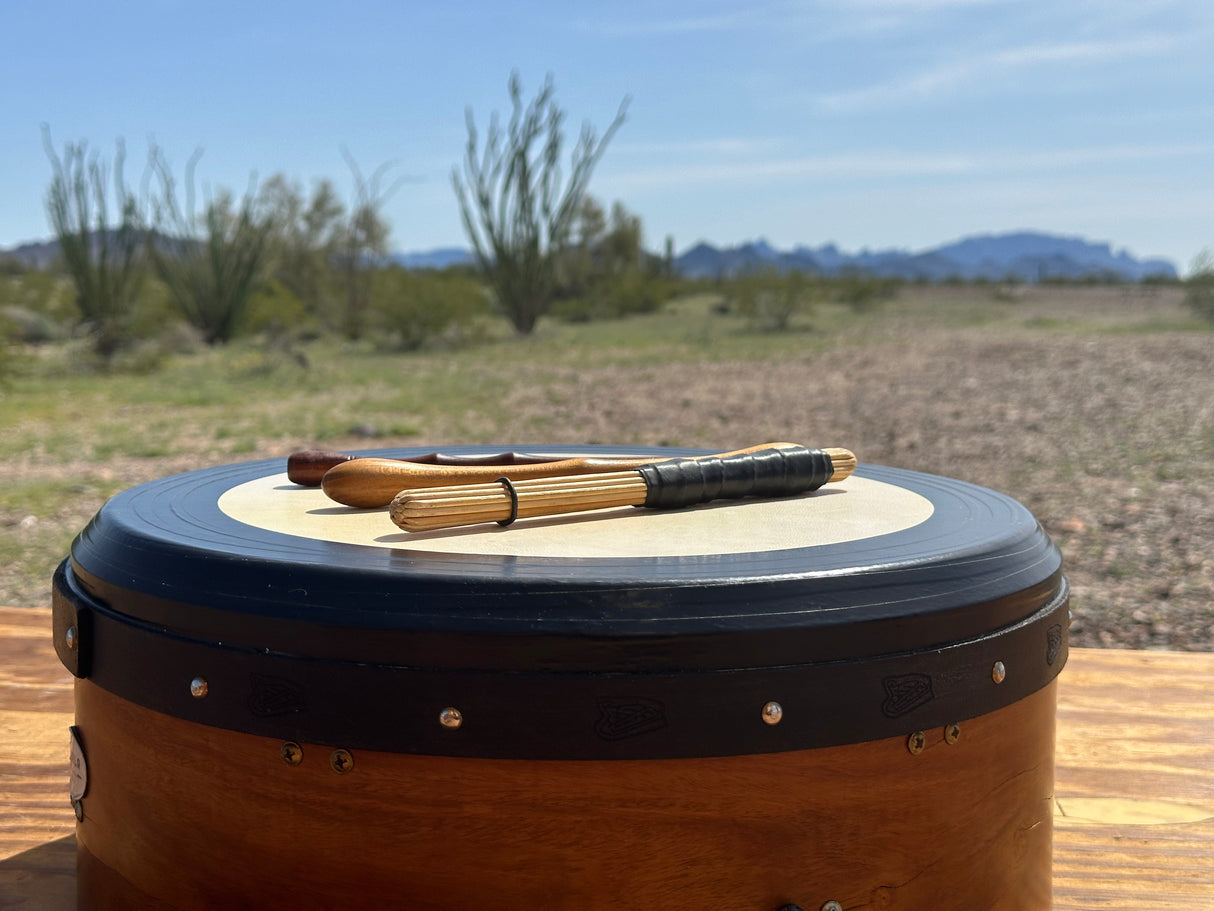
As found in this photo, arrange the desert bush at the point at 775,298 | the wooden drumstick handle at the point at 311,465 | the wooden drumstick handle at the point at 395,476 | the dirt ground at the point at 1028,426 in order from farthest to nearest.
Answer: the desert bush at the point at 775,298
the dirt ground at the point at 1028,426
the wooden drumstick handle at the point at 311,465
the wooden drumstick handle at the point at 395,476

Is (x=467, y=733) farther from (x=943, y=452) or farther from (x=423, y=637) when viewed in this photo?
(x=943, y=452)

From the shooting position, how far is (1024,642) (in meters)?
1.12

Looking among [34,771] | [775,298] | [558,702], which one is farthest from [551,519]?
[775,298]

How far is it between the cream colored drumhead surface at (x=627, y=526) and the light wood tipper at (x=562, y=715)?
2 centimetres

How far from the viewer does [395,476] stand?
132cm

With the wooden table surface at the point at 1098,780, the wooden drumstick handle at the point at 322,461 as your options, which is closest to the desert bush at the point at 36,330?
the wooden table surface at the point at 1098,780

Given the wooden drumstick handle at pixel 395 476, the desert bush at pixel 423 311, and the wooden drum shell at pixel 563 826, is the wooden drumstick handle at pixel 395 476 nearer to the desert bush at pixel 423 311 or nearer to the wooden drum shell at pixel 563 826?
the wooden drum shell at pixel 563 826

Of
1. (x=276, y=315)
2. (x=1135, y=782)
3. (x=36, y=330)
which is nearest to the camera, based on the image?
(x=1135, y=782)

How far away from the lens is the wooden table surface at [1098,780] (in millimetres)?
1490

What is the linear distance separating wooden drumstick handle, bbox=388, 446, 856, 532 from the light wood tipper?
40 millimetres

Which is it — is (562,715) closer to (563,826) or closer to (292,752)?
(563,826)

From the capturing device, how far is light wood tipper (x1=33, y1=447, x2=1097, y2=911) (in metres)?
0.94

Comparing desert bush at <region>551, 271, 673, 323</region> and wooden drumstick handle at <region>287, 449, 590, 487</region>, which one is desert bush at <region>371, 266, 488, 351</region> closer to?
desert bush at <region>551, 271, 673, 323</region>

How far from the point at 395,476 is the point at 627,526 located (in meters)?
0.30
